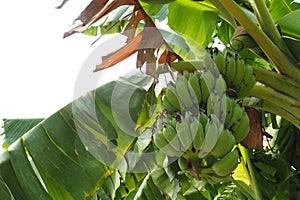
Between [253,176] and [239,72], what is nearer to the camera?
[239,72]

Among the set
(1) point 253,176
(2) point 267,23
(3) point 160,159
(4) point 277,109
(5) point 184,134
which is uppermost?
(2) point 267,23

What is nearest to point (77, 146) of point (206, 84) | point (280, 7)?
point (206, 84)

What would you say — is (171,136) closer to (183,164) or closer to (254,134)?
(183,164)

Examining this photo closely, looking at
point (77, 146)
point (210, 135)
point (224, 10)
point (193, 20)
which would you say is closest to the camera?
point (210, 135)

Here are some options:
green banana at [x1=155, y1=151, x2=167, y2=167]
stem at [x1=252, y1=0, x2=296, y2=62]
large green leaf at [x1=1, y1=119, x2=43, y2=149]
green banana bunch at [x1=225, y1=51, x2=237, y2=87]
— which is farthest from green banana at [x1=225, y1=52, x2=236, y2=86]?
large green leaf at [x1=1, y1=119, x2=43, y2=149]

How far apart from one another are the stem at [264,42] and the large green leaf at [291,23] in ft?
0.50

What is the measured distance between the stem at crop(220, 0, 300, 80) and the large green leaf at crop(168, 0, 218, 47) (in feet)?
1.21

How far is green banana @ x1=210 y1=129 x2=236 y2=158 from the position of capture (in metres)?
1.01

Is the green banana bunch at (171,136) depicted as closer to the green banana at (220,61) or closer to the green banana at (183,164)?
the green banana at (183,164)

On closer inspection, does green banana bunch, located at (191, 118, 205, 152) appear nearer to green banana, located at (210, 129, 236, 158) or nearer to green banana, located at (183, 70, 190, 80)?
green banana, located at (210, 129, 236, 158)

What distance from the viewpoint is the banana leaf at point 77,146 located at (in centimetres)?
114

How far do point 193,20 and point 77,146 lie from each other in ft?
2.20

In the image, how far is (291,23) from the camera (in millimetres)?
1368

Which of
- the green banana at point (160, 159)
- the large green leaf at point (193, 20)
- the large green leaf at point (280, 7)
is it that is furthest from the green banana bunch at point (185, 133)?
the large green leaf at point (280, 7)
